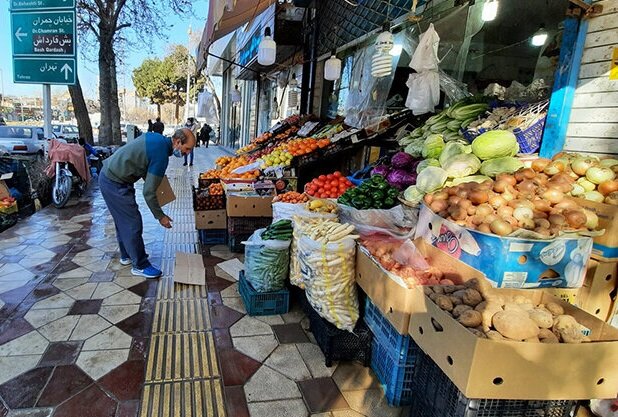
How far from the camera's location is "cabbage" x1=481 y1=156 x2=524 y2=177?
2797mm

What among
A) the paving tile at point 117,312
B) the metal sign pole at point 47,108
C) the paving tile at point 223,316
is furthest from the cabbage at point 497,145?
the metal sign pole at point 47,108

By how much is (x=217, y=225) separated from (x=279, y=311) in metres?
2.18

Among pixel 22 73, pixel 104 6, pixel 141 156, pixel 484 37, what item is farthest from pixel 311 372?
pixel 104 6

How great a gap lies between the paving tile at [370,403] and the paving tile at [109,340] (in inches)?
69.5

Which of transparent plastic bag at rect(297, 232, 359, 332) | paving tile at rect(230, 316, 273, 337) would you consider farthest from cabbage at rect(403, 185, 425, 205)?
paving tile at rect(230, 316, 273, 337)

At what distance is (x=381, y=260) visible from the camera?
254 centimetres

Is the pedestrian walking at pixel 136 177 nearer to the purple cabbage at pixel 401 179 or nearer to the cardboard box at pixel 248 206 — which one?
the cardboard box at pixel 248 206

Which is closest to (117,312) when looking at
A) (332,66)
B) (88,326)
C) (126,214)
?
(88,326)

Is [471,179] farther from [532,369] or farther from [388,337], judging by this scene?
[532,369]

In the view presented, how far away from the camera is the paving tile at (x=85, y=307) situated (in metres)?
3.30

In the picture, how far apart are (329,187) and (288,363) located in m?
2.33

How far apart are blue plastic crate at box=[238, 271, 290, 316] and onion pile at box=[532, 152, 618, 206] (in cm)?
240

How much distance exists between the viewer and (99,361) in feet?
8.71

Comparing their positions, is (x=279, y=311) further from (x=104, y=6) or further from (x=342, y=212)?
(x=104, y=6)
